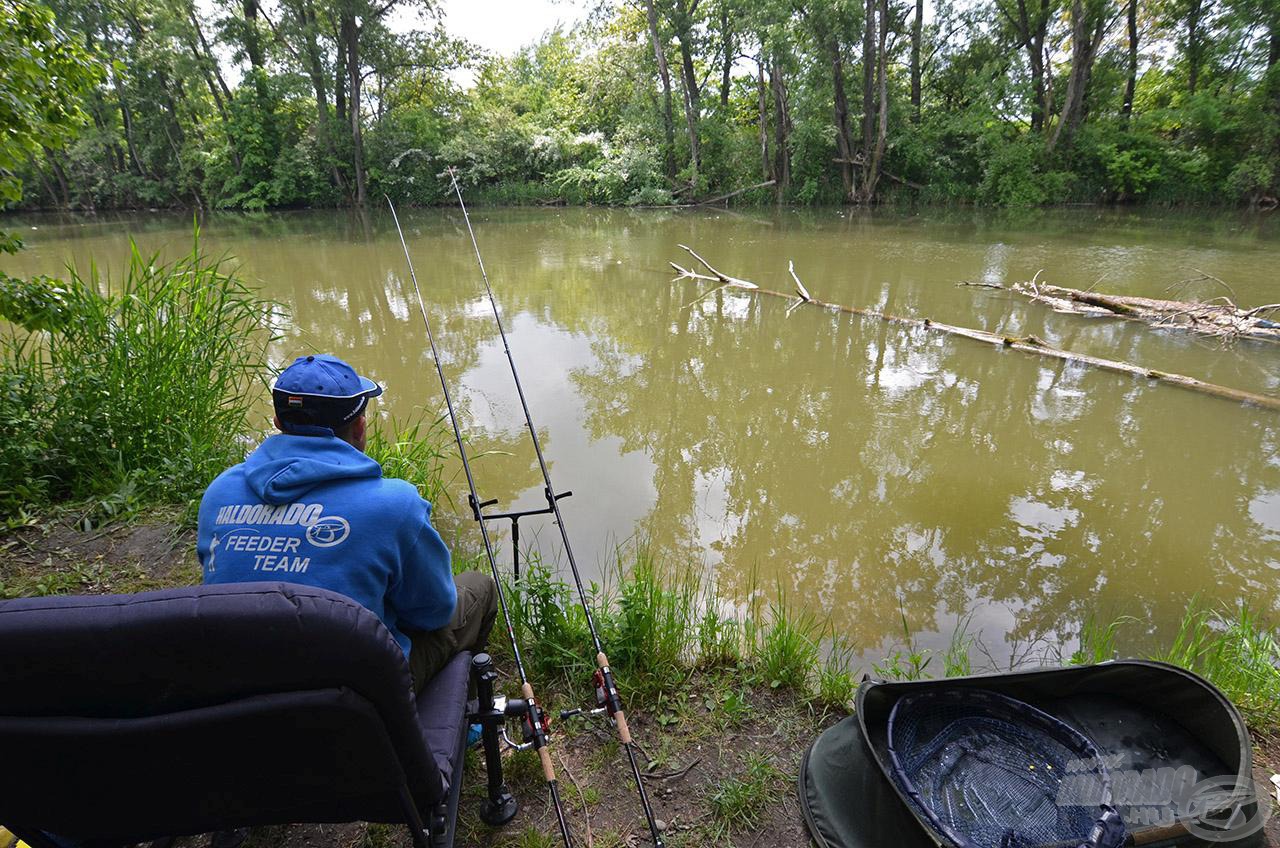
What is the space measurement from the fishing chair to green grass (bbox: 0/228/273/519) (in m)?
2.46

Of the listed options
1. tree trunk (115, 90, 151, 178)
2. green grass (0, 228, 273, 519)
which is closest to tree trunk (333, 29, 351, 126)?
tree trunk (115, 90, 151, 178)

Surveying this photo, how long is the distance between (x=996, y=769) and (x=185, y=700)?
213cm

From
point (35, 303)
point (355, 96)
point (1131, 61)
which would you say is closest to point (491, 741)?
point (35, 303)

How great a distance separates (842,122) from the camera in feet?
67.0

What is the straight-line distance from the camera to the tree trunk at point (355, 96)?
2259cm

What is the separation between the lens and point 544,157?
25.0 m

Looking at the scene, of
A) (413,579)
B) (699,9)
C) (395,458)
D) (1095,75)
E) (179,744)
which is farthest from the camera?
(699,9)

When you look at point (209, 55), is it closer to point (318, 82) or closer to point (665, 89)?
point (318, 82)

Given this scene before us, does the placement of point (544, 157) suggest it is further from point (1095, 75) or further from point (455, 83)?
point (1095, 75)

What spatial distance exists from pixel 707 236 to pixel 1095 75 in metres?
14.9

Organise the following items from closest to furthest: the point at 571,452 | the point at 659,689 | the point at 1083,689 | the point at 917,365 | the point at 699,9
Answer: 1. the point at 1083,689
2. the point at 659,689
3. the point at 571,452
4. the point at 917,365
5. the point at 699,9

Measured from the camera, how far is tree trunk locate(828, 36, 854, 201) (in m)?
19.4

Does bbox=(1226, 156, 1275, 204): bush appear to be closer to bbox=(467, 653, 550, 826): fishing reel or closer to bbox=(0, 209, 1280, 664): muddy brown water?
bbox=(0, 209, 1280, 664): muddy brown water

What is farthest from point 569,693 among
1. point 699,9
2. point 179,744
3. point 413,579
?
point 699,9
